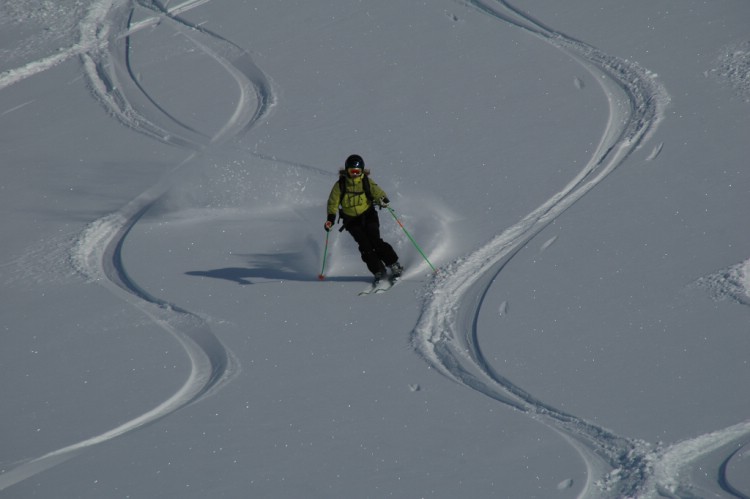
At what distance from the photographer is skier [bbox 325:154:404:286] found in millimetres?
7418

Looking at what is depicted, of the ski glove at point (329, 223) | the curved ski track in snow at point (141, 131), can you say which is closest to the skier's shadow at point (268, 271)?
the curved ski track in snow at point (141, 131)

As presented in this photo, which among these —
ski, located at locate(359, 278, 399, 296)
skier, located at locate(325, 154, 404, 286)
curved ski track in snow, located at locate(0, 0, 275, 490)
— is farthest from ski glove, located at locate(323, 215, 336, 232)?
curved ski track in snow, located at locate(0, 0, 275, 490)

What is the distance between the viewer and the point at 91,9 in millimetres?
13883

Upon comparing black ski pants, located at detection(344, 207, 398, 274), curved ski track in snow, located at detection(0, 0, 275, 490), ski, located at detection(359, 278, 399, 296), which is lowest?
curved ski track in snow, located at detection(0, 0, 275, 490)

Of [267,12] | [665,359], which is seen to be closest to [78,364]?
[665,359]

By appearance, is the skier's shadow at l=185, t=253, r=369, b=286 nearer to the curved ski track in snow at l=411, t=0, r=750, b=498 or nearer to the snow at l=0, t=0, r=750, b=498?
the snow at l=0, t=0, r=750, b=498

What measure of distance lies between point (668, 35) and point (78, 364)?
7654mm

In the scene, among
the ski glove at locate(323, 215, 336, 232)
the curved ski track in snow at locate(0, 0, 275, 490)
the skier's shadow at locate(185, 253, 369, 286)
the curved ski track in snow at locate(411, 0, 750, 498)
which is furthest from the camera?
the skier's shadow at locate(185, 253, 369, 286)

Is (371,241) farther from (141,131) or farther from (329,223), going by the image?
(141,131)

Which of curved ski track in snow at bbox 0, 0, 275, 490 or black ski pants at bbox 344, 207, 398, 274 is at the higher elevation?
black ski pants at bbox 344, 207, 398, 274

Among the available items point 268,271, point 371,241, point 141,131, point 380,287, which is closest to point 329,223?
point 371,241

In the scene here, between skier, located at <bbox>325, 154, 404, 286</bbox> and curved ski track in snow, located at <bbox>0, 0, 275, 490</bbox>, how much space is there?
1.48 m

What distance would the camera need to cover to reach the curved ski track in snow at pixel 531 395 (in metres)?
4.96

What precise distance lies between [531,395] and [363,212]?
7.97 feet
